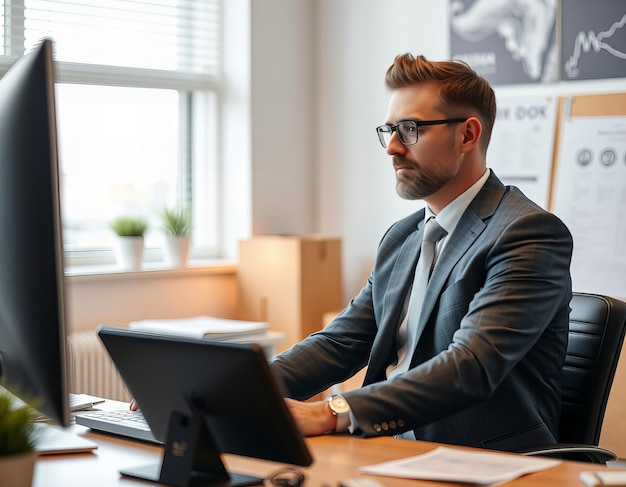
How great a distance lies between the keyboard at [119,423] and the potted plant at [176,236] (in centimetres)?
217

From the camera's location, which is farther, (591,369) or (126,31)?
(126,31)

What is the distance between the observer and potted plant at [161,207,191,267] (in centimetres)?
405

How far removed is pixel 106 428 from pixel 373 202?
2637 mm

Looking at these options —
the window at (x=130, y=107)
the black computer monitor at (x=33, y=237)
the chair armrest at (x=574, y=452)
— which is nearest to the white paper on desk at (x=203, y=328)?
the window at (x=130, y=107)

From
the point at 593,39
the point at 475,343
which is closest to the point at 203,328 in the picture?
the point at 593,39

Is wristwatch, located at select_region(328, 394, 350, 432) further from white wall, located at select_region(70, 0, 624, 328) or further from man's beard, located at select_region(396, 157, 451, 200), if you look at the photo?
white wall, located at select_region(70, 0, 624, 328)

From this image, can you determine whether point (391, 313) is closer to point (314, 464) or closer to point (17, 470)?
point (314, 464)

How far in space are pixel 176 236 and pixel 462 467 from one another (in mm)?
2717

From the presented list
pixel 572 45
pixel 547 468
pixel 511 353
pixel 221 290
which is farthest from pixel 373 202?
pixel 547 468

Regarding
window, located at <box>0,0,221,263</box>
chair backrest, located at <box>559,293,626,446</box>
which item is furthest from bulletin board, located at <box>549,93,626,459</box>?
window, located at <box>0,0,221,263</box>

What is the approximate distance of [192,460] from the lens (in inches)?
55.0

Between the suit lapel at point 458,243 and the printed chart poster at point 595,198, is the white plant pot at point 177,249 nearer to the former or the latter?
the printed chart poster at point 595,198

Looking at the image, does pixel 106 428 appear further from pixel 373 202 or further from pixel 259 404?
pixel 373 202

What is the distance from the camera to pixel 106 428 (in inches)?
70.2
